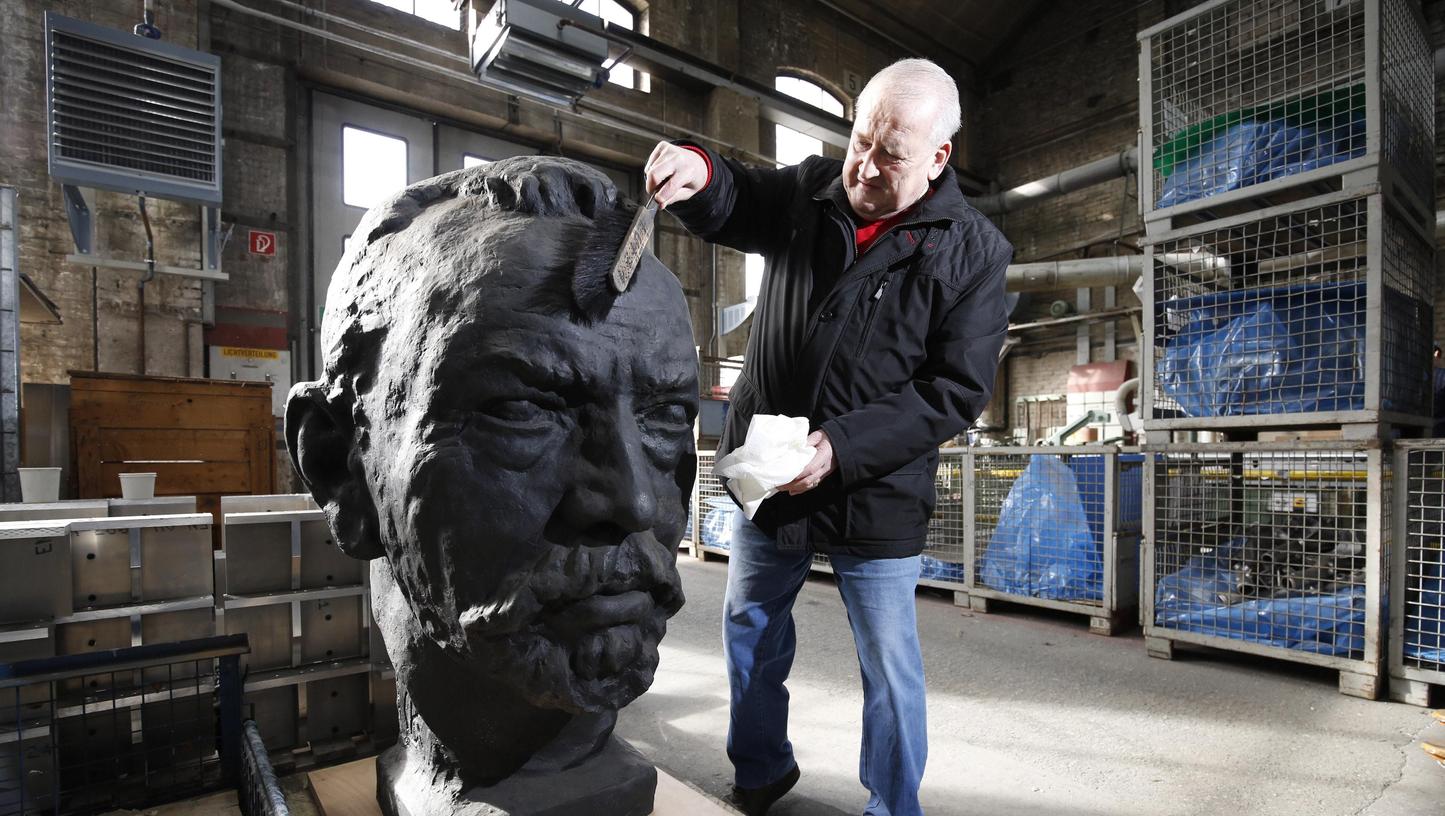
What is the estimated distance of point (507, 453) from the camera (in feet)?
3.06

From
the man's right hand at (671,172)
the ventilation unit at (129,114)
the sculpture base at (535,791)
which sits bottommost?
the sculpture base at (535,791)

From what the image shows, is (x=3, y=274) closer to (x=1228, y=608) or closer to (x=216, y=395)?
(x=216, y=395)

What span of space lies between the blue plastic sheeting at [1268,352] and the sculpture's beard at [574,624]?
10.9 feet

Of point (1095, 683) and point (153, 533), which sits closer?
point (153, 533)

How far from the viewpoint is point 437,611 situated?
3.30ft

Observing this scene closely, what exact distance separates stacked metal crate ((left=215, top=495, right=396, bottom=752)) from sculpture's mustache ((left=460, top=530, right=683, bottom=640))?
1.35 metres

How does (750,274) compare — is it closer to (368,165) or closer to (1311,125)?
(368,165)

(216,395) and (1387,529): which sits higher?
(216,395)

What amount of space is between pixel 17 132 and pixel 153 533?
636 cm

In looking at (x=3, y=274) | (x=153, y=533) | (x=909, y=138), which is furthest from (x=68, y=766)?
(x=3, y=274)

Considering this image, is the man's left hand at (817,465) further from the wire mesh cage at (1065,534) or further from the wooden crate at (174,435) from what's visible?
the wooden crate at (174,435)

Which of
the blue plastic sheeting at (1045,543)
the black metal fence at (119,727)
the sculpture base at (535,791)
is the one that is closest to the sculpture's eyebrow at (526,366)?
the sculpture base at (535,791)

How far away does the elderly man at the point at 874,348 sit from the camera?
144 cm

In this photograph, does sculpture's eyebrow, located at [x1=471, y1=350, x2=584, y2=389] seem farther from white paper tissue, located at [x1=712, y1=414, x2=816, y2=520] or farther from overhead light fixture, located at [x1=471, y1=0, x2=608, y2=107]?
overhead light fixture, located at [x1=471, y1=0, x2=608, y2=107]
